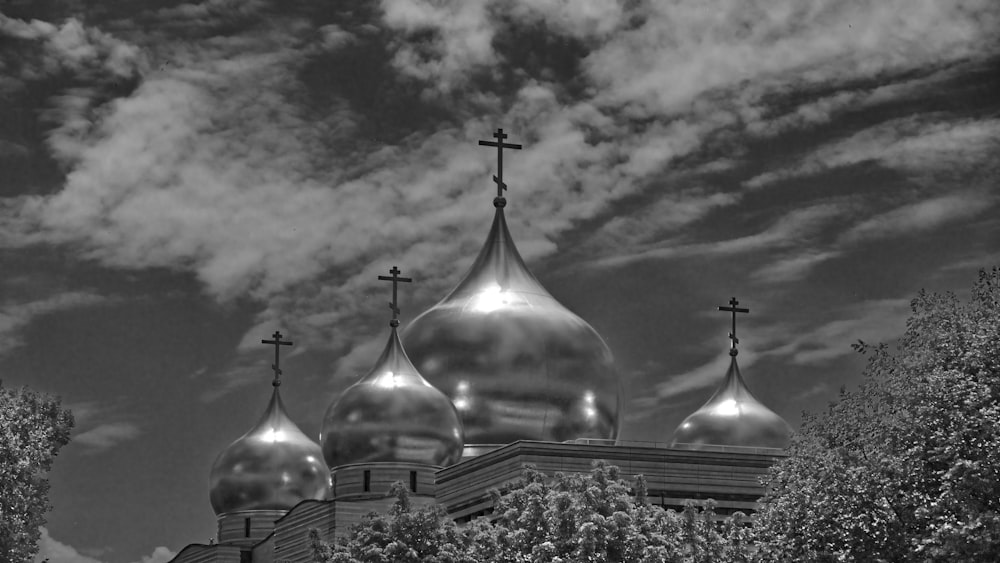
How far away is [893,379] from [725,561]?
13.8ft

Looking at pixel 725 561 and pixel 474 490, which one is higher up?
pixel 474 490

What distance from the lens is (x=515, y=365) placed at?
49312 mm

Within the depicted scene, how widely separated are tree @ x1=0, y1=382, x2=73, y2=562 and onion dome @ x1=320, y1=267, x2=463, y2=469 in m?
6.60

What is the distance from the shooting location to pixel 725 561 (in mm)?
34438

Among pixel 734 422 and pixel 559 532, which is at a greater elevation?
pixel 734 422

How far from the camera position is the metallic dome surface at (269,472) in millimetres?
53844

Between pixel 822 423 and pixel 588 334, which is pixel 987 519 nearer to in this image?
pixel 822 423

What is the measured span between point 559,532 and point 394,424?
1179 centimetres

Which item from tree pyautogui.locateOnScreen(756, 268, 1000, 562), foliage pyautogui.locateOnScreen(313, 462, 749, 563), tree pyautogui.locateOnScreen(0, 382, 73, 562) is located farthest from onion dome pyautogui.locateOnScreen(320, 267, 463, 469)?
tree pyautogui.locateOnScreen(756, 268, 1000, 562)

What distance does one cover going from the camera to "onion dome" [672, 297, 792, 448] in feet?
175

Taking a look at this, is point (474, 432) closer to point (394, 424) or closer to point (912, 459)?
point (394, 424)

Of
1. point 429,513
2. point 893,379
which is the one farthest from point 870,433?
point 429,513

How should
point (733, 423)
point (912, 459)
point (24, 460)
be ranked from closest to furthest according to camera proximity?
point (912, 459) < point (24, 460) < point (733, 423)

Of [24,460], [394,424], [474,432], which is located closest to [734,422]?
[474,432]
